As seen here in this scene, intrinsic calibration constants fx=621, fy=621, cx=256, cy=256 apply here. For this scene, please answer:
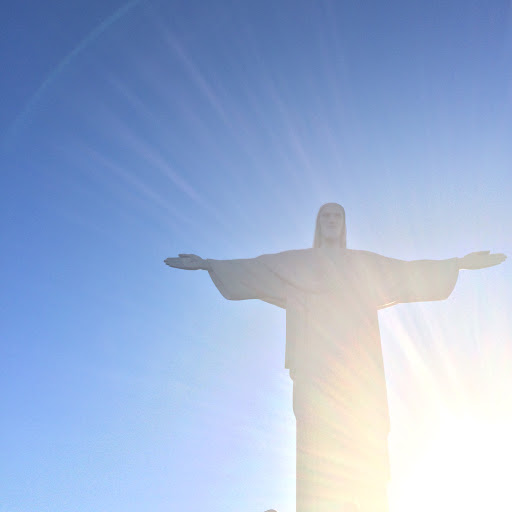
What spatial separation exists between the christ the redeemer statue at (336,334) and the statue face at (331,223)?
0.06 feet

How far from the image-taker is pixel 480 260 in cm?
1054

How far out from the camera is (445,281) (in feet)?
34.6

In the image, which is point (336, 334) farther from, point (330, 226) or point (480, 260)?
point (480, 260)

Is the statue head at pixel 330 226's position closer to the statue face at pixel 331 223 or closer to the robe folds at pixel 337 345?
the statue face at pixel 331 223

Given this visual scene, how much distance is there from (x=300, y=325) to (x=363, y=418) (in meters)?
1.78

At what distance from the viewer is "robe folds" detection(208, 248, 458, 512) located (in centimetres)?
909

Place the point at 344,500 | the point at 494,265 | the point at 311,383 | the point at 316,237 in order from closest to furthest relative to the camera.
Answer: the point at 344,500
the point at 311,383
the point at 494,265
the point at 316,237

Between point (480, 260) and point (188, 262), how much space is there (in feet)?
16.2

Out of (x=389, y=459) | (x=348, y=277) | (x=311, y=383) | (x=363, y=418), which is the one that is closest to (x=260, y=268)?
(x=348, y=277)

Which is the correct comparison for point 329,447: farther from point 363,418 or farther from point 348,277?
point 348,277

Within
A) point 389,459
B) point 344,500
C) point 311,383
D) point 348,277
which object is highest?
point 348,277

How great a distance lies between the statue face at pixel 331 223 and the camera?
440 inches

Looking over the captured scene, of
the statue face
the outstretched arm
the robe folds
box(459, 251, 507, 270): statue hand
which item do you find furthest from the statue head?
box(459, 251, 507, 270): statue hand

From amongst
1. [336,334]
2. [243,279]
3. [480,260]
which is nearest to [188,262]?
[243,279]
